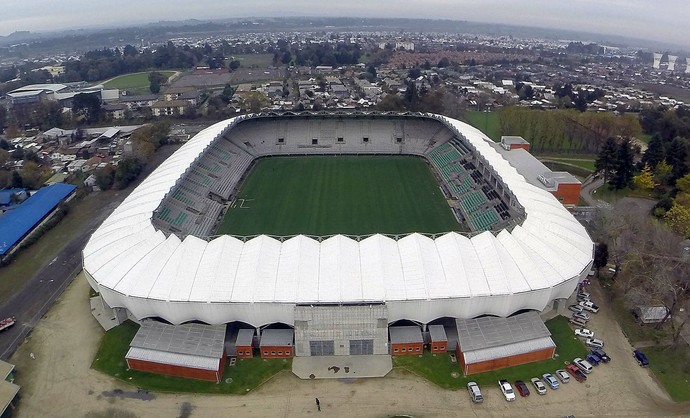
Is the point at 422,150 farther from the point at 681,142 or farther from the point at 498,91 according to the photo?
the point at 498,91

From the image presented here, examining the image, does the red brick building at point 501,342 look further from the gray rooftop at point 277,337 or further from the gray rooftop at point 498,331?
the gray rooftop at point 277,337

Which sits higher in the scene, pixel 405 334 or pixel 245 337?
pixel 405 334

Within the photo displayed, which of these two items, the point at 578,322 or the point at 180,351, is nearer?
the point at 180,351

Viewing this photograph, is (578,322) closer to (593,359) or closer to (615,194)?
(593,359)

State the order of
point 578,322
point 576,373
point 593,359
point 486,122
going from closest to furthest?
point 576,373 < point 593,359 < point 578,322 < point 486,122

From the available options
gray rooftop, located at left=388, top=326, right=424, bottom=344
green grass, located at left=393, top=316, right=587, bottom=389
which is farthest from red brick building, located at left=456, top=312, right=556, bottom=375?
gray rooftop, located at left=388, top=326, right=424, bottom=344

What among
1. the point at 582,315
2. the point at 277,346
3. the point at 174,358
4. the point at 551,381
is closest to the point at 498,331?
the point at 551,381

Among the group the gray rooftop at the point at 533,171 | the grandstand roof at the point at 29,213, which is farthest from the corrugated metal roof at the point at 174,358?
the gray rooftop at the point at 533,171
